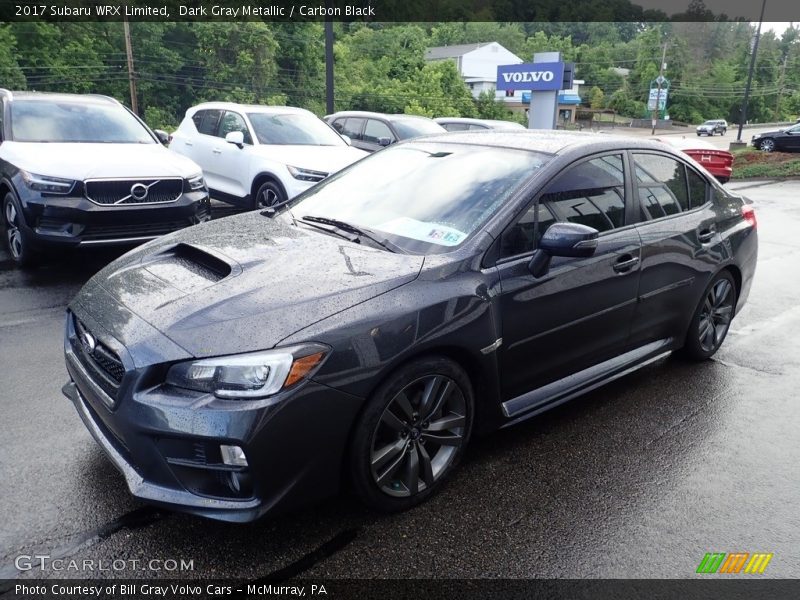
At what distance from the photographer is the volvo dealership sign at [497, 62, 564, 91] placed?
1209 inches

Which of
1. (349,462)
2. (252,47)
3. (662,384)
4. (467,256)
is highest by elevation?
(252,47)

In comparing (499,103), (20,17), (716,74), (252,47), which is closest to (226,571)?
(20,17)

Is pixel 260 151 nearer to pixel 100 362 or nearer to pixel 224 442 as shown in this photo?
pixel 100 362

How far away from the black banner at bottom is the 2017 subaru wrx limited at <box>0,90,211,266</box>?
4.25 meters

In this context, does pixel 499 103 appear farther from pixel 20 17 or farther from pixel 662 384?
pixel 662 384

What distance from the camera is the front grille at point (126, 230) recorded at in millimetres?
5918

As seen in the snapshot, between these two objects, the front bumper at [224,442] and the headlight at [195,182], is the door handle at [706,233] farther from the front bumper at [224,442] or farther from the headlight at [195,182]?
the headlight at [195,182]

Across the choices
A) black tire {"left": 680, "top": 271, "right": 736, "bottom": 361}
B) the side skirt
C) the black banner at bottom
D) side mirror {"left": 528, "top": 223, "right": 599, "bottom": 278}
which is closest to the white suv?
black tire {"left": 680, "top": 271, "right": 736, "bottom": 361}

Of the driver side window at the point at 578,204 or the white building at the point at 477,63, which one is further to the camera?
the white building at the point at 477,63

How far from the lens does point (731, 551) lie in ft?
8.96

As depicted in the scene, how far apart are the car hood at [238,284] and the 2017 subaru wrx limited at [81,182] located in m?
2.91

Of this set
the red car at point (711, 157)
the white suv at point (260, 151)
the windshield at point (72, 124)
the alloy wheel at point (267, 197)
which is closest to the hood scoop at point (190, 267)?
the windshield at point (72, 124)

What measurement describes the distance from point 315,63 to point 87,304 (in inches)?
2585

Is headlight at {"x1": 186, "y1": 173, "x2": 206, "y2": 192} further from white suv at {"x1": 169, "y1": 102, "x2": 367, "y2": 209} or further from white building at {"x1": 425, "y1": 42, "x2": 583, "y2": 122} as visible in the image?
white building at {"x1": 425, "y1": 42, "x2": 583, "y2": 122}
